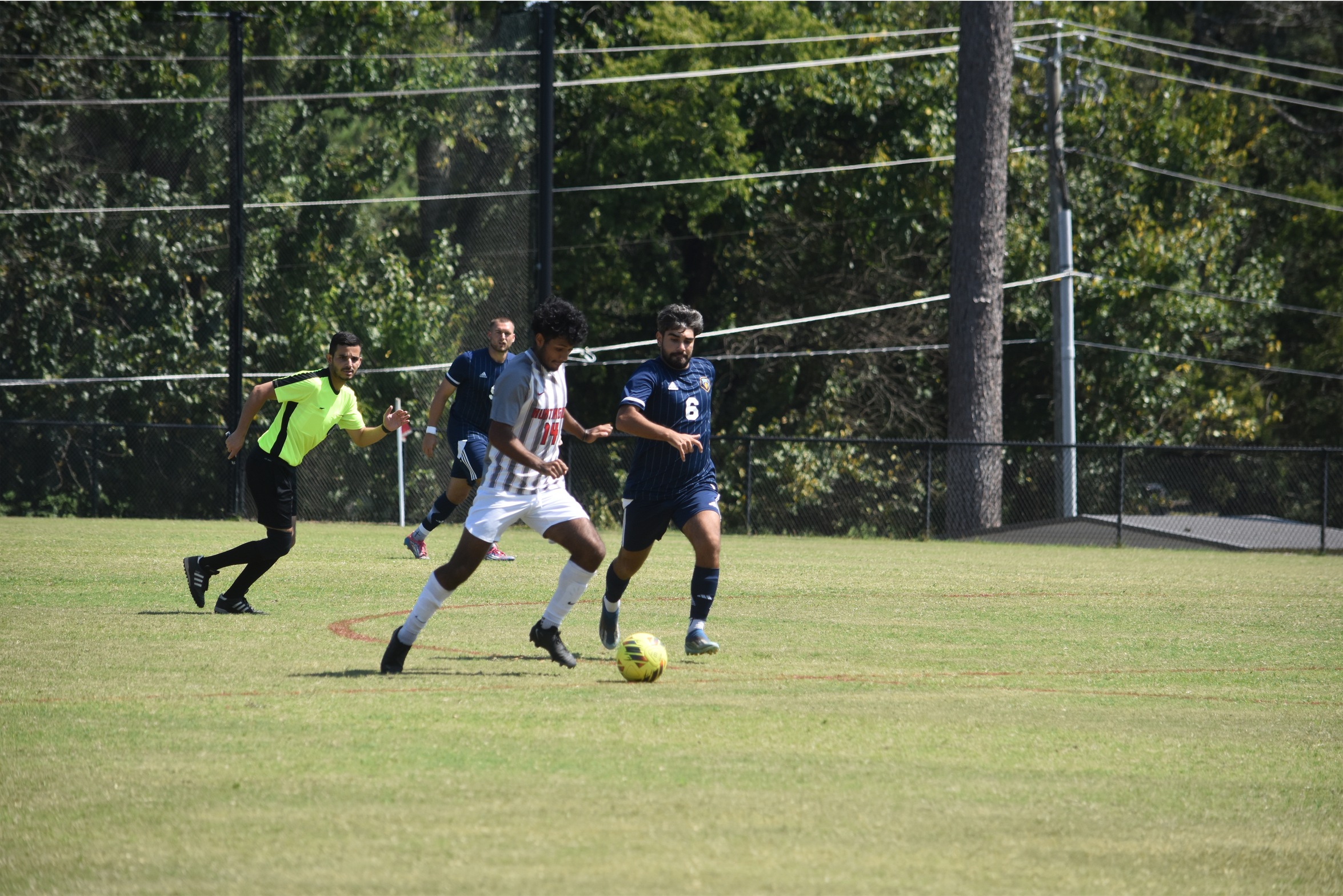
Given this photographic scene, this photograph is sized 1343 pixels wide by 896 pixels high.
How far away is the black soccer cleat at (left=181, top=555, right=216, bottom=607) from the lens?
10422 mm

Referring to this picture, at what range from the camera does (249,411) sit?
10.2 m

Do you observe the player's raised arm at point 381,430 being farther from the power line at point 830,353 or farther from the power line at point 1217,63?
the power line at point 1217,63

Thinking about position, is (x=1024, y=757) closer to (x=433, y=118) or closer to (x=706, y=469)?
(x=706, y=469)

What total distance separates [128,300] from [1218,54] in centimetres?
2989

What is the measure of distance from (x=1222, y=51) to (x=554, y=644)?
3484 cm

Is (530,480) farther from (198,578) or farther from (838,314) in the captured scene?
(838,314)

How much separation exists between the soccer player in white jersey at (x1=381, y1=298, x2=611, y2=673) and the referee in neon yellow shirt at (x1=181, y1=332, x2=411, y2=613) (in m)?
2.53

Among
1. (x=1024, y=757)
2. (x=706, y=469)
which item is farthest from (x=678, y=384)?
(x=1024, y=757)

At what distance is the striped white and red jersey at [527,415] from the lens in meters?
7.74

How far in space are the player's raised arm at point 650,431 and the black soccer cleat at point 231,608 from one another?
3.37 m

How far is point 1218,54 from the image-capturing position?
132ft

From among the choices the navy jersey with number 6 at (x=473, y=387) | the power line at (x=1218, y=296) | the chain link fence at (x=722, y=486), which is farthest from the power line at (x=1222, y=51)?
the navy jersey with number 6 at (x=473, y=387)

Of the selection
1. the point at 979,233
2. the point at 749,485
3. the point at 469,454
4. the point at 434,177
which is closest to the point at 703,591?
the point at 469,454

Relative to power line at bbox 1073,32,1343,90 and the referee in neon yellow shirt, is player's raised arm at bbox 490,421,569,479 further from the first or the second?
power line at bbox 1073,32,1343,90
